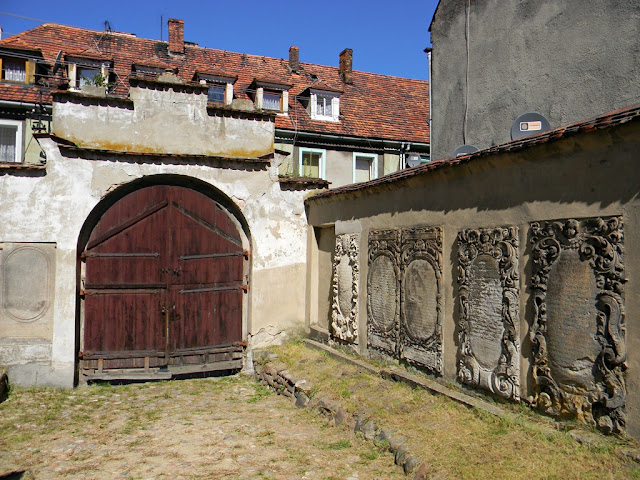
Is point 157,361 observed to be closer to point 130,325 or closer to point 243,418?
point 130,325

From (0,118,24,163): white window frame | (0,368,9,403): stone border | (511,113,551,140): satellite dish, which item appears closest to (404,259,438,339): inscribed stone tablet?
(511,113,551,140): satellite dish

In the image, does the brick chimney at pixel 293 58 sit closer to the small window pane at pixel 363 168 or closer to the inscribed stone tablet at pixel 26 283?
the small window pane at pixel 363 168

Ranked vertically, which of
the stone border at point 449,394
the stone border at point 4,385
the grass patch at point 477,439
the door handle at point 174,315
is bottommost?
the stone border at point 4,385

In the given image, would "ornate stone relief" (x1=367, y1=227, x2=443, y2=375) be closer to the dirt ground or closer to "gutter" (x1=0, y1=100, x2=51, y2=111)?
the dirt ground

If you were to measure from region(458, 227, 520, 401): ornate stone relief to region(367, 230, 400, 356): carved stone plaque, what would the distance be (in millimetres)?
1349

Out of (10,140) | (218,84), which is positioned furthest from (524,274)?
(10,140)

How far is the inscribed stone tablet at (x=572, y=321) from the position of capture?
15.4 ft

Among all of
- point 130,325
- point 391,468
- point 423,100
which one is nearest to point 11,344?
point 130,325

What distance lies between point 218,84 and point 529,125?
1051cm

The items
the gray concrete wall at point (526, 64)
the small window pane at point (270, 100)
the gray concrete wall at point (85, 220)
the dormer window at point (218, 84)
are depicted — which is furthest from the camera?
the small window pane at point (270, 100)

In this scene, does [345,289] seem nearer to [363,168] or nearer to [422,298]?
[422,298]

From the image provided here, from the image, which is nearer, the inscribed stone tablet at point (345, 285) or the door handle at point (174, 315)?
the inscribed stone tablet at point (345, 285)

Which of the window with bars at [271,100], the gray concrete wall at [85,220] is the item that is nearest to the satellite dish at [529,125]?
the gray concrete wall at [85,220]

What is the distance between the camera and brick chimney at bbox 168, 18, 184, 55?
17.3m
